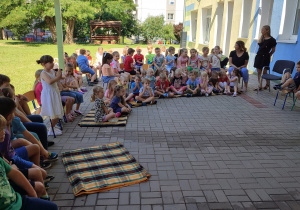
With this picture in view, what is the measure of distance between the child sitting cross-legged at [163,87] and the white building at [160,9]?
39311 millimetres

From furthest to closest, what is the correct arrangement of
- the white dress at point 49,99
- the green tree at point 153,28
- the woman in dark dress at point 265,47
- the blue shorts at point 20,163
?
the green tree at point 153,28 → the woman in dark dress at point 265,47 → the white dress at point 49,99 → the blue shorts at point 20,163

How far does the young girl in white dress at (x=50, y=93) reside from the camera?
4.59 metres

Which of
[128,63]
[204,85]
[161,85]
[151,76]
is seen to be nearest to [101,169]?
[151,76]

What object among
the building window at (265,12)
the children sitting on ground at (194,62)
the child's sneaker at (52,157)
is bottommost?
the child's sneaker at (52,157)

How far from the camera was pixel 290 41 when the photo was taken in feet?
29.8

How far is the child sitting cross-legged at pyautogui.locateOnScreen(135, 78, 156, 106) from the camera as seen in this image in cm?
711

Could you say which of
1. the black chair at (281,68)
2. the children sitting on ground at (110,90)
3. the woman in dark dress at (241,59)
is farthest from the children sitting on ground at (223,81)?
the children sitting on ground at (110,90)

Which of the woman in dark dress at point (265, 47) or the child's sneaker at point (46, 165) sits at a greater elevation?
the woman in dark dress at point (265, 47)

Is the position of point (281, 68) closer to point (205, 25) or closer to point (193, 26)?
point (205, 25)

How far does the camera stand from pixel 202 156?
4.10m

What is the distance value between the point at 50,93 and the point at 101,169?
2.03 metres

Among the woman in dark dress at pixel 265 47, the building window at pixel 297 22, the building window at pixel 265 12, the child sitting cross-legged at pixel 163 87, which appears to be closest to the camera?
the child sitting cross-legged at pixel 163 87

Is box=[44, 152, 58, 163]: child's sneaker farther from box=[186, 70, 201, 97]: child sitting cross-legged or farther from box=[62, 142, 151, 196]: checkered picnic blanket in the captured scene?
box=[186, 70, 201, 97]: child sitting cross-legged

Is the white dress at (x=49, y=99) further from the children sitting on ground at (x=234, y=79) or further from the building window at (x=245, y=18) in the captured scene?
the building window at (x=245, y=18)
